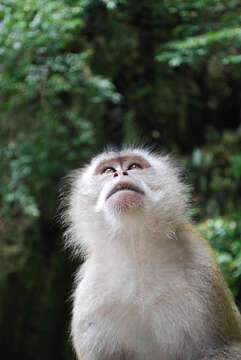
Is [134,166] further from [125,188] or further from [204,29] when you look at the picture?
[204,29]

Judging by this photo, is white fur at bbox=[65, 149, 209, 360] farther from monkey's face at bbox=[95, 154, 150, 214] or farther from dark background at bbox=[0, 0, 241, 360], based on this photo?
dark background at bbox=[0, 0, 241, 360]

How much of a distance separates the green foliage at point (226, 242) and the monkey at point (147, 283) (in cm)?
126

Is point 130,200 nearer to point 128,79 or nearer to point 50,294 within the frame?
point 50,294

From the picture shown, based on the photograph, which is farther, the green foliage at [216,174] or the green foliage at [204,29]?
the green foliage at [216,174]

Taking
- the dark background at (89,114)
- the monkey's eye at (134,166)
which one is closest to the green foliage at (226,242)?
the dark background at (89,114)

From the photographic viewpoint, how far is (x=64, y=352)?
5.81 meters

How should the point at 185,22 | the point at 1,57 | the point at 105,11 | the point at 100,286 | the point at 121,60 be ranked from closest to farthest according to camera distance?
the point at 100,286 < the point at 1,57 < the point at 185,22 < the point at 105,11 < the point at 121,60

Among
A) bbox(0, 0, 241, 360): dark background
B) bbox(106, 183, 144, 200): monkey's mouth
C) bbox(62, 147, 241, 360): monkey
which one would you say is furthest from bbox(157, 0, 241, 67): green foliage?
bbox(106, 183, 144, 200): monkey's mouth

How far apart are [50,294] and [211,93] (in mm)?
3665

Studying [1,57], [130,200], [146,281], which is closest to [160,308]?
[146,281]

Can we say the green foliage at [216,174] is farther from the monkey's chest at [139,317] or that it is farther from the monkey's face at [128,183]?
Answer: the monkey's chest at [139,317]

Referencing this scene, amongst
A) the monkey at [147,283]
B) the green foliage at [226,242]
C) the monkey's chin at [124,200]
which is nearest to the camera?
the monkey at [147,283]

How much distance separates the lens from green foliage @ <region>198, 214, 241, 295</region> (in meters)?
4.18

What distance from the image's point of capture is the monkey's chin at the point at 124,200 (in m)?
2.79
